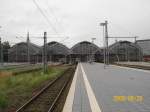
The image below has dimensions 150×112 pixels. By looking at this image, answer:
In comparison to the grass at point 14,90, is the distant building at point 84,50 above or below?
above

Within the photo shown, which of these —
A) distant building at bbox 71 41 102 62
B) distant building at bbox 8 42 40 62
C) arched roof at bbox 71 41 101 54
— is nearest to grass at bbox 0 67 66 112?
distant building at bbox 8 42 40 62

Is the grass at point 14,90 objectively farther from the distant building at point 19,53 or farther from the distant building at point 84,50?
the distant building at point 84,50

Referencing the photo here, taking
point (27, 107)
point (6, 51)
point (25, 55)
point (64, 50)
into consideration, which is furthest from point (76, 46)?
point (27, 107)

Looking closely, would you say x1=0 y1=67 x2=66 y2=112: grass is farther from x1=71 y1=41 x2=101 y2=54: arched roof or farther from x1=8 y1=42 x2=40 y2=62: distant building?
x1=71 y1=41 x2=101 y2=54: arched roof

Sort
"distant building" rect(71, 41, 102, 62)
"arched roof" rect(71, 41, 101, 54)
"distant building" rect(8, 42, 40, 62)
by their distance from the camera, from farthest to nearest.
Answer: "arched roof" rect(71, 41, 101, 54) → "distant building" rect(71, 41, 102, 62) → "distant building" rect(8, 42, 40, 62)

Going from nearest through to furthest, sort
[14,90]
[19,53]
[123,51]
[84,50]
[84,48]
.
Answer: [14,90] → [19,53] → [123,51] → [84,50] → [84,48]

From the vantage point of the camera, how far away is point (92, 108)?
1038 cm

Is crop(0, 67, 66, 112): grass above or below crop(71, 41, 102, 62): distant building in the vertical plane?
below

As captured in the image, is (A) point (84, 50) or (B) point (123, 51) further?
(A) point (84, 50)

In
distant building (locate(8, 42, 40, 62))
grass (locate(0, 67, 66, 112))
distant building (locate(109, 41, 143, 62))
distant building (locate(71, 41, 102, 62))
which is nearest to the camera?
grass (locate(0, 67, 66, 112))

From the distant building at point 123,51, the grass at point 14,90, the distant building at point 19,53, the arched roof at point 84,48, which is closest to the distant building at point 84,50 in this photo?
the arched roof at point 84,48

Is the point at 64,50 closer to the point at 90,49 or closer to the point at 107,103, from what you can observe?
the point at 90,49

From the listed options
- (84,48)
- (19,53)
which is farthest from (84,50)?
(19,53)

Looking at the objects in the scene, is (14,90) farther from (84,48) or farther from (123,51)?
(123,51)
